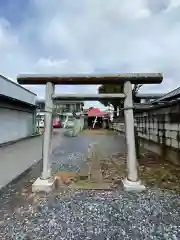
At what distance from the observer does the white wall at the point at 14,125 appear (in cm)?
1200

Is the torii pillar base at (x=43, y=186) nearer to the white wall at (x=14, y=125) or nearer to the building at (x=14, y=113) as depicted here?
the building at (x=14, y=113)

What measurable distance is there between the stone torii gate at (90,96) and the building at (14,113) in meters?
7.30

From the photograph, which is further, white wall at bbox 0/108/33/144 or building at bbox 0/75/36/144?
building at bbox 0/75/36/144

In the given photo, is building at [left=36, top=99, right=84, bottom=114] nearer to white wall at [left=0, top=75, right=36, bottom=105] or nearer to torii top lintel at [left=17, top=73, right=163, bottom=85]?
torii top lintel at [left=17, top=73, right=163, bottom=85]

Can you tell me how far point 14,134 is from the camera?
13.9 meters

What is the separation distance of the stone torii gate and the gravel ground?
0.49 metres

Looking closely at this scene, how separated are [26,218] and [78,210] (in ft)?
2.40

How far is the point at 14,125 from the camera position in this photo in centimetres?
1392

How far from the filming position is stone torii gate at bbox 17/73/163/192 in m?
4.28

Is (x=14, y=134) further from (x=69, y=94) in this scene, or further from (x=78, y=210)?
(x=78, y=210)

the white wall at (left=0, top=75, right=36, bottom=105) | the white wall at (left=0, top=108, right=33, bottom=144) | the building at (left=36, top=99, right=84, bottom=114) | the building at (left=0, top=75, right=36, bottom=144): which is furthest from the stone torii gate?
the white wall at (left=0, top=75, right=36, bottom=105)

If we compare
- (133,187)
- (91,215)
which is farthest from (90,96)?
(91,215)

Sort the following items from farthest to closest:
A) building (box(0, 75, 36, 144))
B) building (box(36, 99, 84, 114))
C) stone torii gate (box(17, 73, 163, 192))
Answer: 1. building (box(0, 75, 36, 144))
2. building (box(36, 99, 84, 114))
3. stone torii gate (box(17, 73, 163, 192))

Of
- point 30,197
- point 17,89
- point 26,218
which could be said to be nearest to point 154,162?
point 30,197
